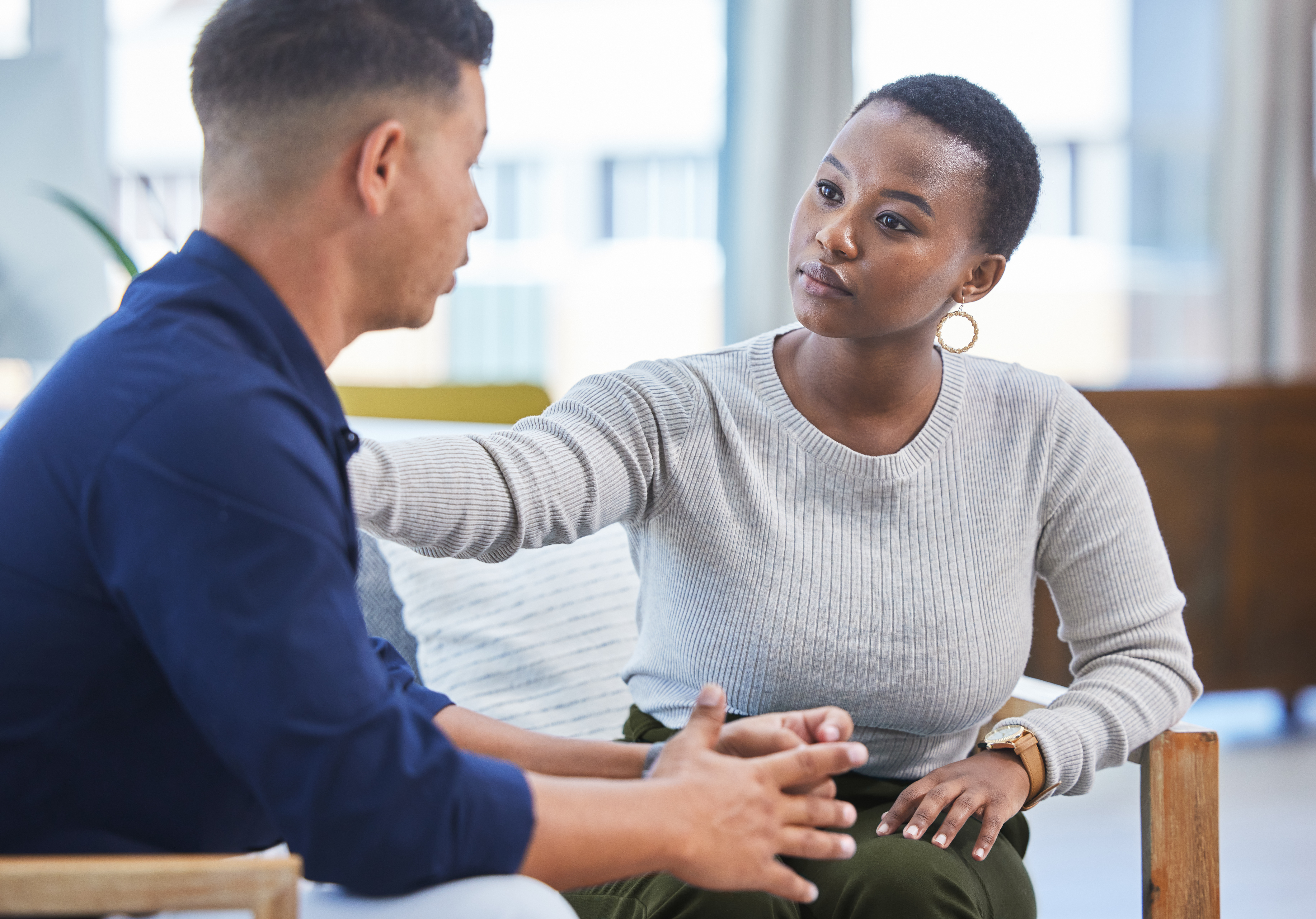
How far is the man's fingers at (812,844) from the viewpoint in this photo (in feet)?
2.91

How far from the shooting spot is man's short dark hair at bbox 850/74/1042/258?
53.4 inches

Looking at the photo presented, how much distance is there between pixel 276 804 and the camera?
2.34 ft

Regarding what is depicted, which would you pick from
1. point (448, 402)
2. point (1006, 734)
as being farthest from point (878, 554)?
point (448, 402)

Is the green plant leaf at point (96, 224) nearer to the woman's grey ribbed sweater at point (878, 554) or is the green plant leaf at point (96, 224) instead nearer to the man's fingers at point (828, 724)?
the woman's grey ribbed sweater at point (878, 554)

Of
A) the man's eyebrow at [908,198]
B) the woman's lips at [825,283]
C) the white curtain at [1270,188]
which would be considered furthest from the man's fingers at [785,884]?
the white curtain at [1270,188]

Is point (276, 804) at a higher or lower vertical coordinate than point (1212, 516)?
higher

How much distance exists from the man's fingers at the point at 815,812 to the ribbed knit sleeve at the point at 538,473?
1.31 ft

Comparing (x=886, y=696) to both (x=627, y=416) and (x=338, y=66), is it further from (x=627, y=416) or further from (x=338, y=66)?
(x=338, y=66)

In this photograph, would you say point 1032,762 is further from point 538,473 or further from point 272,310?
point 272,310

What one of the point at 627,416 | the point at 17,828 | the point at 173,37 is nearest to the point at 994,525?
the point at 627,416

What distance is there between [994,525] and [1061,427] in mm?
149

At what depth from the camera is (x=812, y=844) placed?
0.90 meters

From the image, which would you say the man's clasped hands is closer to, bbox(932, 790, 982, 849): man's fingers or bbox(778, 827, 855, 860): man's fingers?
bbox(778, 827, 855, 860): man's fingers

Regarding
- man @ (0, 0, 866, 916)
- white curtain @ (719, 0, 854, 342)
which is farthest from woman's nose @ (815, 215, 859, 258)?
white curtain @ (719, 0, 854, 342)
